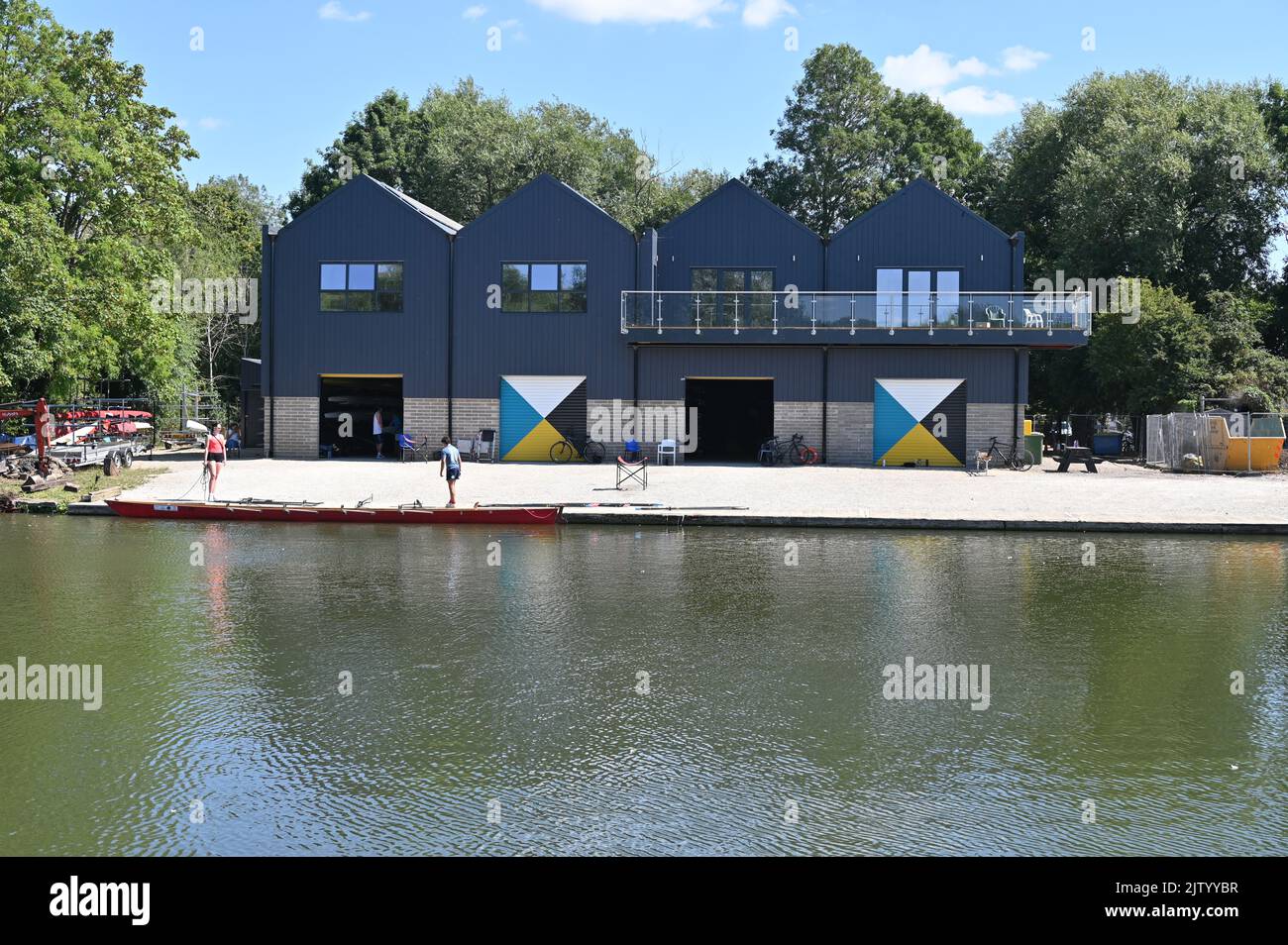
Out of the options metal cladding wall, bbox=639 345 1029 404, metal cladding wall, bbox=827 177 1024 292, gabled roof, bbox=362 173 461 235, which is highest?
gabled roof, bbox=362 173 461 235

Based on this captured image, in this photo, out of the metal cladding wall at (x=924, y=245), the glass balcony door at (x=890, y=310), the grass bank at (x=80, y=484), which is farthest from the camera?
the metal cladding wall at (x=924, y=245)

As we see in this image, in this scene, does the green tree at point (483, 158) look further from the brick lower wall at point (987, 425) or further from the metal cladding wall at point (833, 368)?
the brick lower wall at point (987, 425)

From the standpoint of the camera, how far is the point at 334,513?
877 inches

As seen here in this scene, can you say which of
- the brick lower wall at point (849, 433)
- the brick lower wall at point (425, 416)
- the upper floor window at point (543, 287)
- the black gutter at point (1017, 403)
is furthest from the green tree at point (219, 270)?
the black gutter at point (1017, 403)

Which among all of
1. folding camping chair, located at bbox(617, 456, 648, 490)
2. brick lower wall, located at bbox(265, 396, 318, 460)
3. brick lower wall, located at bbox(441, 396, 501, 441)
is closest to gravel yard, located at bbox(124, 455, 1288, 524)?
folding camping chair, located at bbox(617, 456, 648, 490)

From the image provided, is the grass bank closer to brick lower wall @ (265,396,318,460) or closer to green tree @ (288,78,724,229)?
brick lower wall @ (265,396,318,460)

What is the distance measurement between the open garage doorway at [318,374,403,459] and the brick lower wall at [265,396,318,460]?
13.2 inches

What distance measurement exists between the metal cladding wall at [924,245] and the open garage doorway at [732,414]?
6.16 metres

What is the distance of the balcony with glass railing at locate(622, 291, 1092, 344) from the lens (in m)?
34.2

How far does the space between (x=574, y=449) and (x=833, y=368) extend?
8269 mm

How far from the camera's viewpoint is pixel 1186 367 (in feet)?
133

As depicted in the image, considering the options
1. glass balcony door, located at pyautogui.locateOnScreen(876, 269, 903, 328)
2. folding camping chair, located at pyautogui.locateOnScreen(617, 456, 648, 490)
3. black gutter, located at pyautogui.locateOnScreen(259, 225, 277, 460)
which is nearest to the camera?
folding camping chair, located at pyautogui.locateOnScreen(617, 456, 648, 490)

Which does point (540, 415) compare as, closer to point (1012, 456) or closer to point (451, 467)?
point (451, 467)

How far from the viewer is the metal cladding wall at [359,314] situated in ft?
120
